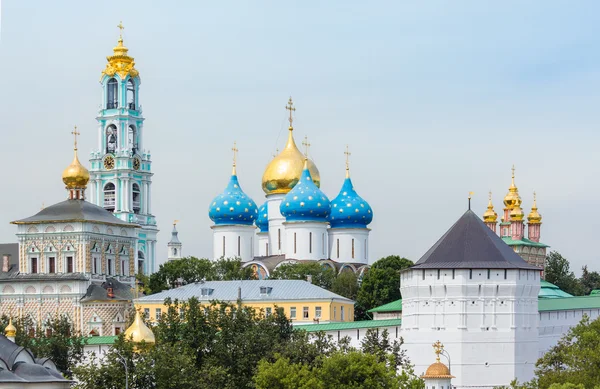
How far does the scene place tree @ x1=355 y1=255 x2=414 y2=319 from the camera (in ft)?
242

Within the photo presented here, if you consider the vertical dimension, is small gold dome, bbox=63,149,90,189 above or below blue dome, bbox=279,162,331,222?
above

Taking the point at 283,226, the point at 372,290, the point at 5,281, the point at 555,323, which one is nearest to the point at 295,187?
the point at 283,226

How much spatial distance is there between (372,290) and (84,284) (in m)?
12.0

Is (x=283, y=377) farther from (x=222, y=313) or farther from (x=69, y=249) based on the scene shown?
(x=69, y=249)

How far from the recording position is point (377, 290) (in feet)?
243

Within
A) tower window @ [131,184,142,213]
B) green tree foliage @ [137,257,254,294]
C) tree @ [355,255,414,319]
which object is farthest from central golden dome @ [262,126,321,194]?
tree @ [355,255,414,319]

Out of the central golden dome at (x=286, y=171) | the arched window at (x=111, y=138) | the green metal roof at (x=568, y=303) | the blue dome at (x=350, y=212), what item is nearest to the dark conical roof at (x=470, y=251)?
the green metal roof at (x=568, y=303)

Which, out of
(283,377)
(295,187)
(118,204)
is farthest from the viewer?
(118,204)

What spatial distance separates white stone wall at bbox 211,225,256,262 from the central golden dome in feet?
7.52

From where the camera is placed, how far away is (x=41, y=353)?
2323 inches

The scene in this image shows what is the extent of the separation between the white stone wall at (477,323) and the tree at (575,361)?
1145 millimetres

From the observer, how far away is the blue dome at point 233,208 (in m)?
84.8

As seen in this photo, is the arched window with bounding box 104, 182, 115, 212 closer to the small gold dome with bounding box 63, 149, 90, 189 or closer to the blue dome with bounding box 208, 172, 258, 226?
the blue dome with bounding box 208, 172, 258, 226

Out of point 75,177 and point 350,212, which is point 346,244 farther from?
point 75,177
